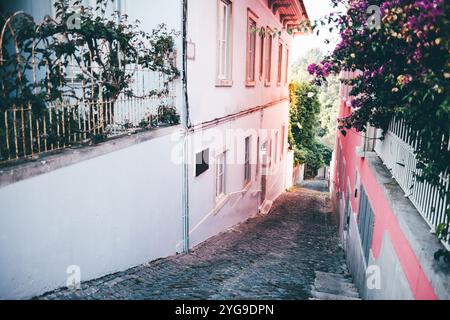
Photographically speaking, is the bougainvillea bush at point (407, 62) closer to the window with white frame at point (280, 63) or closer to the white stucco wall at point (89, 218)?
the white stucco wall at point (89, 218)

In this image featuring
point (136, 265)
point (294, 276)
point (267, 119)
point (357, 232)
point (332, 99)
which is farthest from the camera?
point (332, 99)

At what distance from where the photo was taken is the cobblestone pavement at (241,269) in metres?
5.04

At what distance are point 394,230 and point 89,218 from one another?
138 inches

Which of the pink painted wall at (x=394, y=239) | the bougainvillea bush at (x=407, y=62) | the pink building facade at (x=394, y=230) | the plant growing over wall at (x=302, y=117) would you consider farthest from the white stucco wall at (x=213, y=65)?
the plant growing over wall at (x=302, y=117)

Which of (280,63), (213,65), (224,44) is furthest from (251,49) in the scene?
(280,63)

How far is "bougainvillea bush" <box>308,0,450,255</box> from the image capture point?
10.4ft

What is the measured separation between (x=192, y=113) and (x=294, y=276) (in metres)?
3.49

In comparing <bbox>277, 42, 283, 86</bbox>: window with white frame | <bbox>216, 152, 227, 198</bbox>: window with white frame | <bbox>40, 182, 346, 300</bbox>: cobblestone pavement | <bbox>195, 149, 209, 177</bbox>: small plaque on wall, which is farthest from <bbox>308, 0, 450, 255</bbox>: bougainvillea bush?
<bbox>277, 42, 283, 86</bbox>: window with white frame

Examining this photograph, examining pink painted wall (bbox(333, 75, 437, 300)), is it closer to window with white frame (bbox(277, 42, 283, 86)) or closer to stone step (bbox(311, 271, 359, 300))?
stone step (bbox(311, 271, 359, 300))

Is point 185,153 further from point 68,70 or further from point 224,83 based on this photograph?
point 68,70

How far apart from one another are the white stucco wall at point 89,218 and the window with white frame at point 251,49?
5.24 m

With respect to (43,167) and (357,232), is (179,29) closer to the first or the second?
(43,167)
